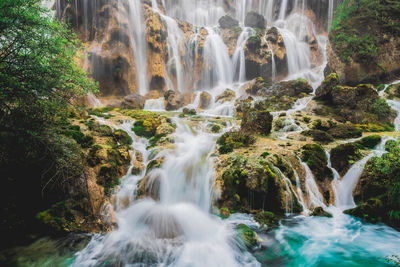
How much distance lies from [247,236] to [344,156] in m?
5.88

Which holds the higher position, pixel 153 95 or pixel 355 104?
pixel 153 95

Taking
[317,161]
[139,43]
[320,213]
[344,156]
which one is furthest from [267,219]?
[139,43]

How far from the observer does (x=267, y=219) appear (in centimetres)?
628

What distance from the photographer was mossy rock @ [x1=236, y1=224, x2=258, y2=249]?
5280 mm

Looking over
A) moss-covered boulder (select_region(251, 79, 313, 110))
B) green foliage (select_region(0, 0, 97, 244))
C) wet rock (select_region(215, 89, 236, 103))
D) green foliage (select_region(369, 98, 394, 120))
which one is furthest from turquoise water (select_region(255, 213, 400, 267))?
wet rock (select_region(215, 89, 236, 103))

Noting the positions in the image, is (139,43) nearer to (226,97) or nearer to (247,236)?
(226,97)

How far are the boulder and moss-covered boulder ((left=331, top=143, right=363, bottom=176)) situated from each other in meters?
16.9

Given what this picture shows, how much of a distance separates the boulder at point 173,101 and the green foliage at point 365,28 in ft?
59.1

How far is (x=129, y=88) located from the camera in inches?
1004

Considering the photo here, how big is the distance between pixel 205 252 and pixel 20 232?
15.9 feet

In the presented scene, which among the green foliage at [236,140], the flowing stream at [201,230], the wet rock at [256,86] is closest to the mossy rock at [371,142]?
the flowing stream at [201,230]

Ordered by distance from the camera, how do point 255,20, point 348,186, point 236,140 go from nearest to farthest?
point 348,186
point 236,140
point 255,20

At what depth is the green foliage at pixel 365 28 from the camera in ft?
61.1

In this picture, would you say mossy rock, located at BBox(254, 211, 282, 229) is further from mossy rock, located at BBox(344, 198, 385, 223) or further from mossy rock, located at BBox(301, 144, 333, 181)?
mossy rock, located at BBox(301, 144, 333, 181)
